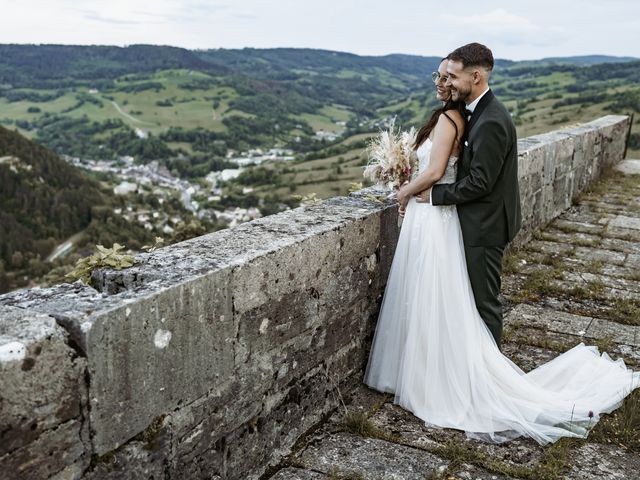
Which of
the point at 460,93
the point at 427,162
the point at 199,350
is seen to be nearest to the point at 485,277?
the point at 427,162

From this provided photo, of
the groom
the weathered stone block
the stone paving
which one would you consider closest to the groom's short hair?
the groom

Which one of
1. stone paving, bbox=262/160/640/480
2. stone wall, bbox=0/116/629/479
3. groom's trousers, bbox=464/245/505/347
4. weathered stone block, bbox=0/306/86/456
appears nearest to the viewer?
weathered stone block, bbox=0/306/86/456

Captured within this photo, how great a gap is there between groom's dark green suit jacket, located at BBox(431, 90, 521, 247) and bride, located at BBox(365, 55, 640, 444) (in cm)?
7

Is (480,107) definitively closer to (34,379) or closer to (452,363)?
(452,363)

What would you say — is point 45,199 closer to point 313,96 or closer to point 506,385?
point 506,385

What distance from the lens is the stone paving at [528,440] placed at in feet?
9.59

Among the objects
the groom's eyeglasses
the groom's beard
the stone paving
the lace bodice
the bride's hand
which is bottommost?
the stone paving

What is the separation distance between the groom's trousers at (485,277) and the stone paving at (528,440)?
26.1 inches

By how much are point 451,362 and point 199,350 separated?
1488mm

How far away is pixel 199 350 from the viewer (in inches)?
96.4

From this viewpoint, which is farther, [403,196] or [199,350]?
[403,196]

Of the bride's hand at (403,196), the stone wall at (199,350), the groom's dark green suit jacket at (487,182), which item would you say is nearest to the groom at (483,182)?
the groom's dark green suit jacket at (487,182)

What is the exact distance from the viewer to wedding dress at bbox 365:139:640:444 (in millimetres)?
3281

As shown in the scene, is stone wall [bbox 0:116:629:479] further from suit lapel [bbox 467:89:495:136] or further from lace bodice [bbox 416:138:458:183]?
suit lapel [bbox 467:89:495:136]
